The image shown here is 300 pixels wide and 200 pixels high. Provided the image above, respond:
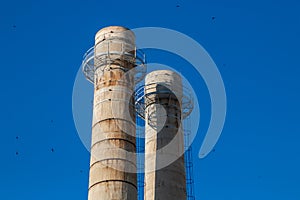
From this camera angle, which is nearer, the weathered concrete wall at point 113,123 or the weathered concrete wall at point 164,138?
the weathered concrete wall at point 113,123

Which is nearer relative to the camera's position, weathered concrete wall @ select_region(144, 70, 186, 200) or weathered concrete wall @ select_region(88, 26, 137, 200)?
weathered concrete wall @ select_region(88, 26, 137, 200)

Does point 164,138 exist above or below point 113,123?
above

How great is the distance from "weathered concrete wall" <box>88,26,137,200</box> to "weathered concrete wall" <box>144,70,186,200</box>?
6.02m

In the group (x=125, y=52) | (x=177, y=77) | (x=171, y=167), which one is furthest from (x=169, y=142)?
(x=125, y=52)

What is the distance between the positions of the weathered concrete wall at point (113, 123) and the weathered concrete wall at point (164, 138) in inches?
237

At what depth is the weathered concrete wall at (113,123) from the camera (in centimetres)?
2833

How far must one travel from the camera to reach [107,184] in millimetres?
28109

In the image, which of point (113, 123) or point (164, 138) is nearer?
point (113, 123)

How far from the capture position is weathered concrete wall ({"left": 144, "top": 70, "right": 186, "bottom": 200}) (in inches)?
1382

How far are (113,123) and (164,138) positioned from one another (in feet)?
25.5

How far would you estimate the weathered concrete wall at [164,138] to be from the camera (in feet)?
115

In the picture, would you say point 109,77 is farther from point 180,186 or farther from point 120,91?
point 180,186

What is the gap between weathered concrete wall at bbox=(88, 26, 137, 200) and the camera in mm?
28328

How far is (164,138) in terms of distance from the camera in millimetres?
36875
